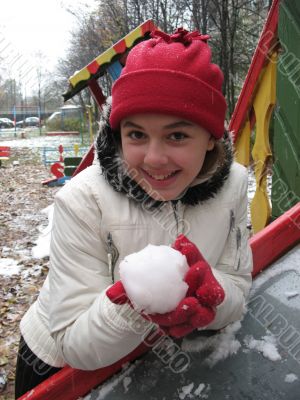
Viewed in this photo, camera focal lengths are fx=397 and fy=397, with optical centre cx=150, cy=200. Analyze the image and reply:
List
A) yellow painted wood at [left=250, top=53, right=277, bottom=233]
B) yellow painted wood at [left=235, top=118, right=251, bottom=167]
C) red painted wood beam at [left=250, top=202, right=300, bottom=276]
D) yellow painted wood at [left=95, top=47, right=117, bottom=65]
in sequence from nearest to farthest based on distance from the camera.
→ red painted wood beam at [left=250, top=202, right=300, bottom=276] → yellow painted wood at [left=250, top=53, right=277, bottom=233] → yellow painted wood at [left=235, top=118, right=251, bottom=167] → yellow painted wood at [left=95, top=47, right=117, bottom=65]

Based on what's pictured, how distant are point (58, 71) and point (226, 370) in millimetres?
33401

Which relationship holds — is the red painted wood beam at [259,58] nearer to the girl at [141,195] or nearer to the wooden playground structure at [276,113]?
the wooden playground structure at [276,113]

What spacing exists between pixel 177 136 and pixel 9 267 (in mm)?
4035

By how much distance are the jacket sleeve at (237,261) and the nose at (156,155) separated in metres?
0.39

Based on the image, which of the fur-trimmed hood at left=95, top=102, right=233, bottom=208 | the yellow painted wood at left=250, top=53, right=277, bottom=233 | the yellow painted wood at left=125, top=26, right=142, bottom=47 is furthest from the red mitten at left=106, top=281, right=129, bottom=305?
the yellow painted wood at left=125, top=26, right=142, bottom=47

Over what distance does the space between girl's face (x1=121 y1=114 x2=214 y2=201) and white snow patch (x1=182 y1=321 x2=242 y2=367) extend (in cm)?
54

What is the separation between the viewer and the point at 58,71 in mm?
31953

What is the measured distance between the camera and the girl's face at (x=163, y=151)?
44.1 inches

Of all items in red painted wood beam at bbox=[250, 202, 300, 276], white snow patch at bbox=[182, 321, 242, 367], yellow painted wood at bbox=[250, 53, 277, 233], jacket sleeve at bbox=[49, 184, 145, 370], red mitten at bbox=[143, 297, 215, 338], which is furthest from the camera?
yellow painted wood at bbox=[250, 53, 277, 233]

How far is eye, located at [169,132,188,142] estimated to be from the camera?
114 cm

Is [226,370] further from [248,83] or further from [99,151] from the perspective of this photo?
[248,83]

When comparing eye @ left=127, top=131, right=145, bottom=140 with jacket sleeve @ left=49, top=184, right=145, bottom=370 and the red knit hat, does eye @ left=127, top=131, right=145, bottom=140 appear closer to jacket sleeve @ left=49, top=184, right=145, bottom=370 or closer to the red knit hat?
the red knit hat

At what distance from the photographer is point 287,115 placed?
2553 mm

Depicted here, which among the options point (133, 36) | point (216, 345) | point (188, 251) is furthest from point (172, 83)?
point (133, 36)
